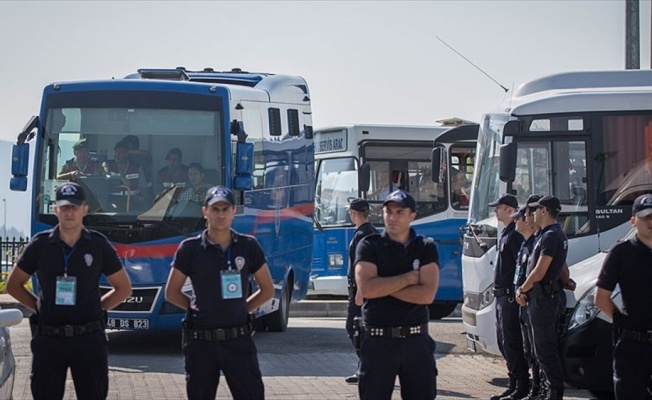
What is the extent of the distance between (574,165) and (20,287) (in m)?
7.56

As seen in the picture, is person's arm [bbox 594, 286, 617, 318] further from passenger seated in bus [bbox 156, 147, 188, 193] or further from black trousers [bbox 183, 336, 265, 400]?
passenger seated in bus [bbox 156, 147, 188, 193]

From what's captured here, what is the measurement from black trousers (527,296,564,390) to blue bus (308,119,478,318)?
30.4 feet

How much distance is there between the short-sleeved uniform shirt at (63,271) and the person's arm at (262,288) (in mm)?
1012

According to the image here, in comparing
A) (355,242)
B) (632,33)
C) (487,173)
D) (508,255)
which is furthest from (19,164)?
(632,33)

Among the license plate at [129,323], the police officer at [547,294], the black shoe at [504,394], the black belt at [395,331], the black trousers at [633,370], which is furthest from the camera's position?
the license plate at [129,323]

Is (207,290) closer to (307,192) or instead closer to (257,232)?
(257,232)

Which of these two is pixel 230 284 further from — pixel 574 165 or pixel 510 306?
pixel 574 165

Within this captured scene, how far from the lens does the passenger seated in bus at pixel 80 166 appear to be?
15.3 m

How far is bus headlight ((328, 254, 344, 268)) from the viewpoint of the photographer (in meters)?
22.6

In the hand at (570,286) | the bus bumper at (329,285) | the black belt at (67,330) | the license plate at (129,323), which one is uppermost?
the black belt at (67,330)

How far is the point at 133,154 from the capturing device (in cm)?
1529

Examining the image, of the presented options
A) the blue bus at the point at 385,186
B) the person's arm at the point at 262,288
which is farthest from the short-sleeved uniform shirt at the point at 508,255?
the blue bus at the point at 385,186

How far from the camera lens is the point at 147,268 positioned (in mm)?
14953

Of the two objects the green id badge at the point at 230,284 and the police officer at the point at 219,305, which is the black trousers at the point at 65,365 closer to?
the police officer at the point at 219,305
